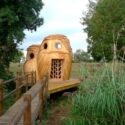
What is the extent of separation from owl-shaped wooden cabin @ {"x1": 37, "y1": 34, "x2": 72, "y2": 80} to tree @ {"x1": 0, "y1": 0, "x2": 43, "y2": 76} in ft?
4.85

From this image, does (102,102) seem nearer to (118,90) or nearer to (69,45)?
(118,90)

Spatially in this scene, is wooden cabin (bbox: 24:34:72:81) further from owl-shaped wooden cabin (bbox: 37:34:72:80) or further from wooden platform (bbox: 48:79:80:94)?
wooden platform (bbox: 48:79:80:94)

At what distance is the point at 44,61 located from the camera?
2072 centimetres

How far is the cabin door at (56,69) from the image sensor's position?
21062mm

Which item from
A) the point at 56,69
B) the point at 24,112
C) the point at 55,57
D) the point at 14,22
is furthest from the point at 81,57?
the point at 56,69

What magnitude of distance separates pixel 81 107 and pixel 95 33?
116 feet

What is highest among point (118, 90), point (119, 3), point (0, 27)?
point (119, 3)

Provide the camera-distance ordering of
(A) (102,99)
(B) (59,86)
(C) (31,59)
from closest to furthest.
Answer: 1. (A) (102,99)
2. (B) (59,86)
3. (C) (31,59)

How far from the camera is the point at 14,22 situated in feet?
59.2

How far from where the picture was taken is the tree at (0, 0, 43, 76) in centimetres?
1775

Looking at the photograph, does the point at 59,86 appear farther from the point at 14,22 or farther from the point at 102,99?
the point at 102,99

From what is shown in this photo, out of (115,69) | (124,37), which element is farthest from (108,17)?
(115,69)

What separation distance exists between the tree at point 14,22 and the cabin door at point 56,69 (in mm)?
2128

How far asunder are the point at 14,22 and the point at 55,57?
3335 millimetres
